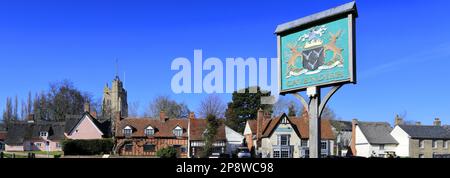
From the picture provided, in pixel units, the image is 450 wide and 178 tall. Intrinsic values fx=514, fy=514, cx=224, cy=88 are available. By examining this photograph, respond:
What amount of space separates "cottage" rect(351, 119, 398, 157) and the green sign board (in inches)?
2164

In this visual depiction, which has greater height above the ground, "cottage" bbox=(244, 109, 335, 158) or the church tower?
the church tower

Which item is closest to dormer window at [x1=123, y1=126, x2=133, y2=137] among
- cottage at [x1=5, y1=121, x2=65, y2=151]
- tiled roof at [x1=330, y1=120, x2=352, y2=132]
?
cottage at [x1=5, y1=121, x2=65, y2=151]

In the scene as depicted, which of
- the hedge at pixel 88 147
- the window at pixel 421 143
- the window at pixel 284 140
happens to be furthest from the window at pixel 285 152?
the hedge at pixel 88 147

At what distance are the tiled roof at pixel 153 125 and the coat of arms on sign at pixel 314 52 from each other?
50029mm

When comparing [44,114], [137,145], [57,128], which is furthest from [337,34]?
[44,114]

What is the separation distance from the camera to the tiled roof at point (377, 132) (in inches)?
2948

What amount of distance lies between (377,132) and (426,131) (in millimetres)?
6788

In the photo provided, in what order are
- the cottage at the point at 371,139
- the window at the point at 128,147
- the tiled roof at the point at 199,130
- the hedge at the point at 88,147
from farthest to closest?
1. the cottage at the point at 371,139
2. the tiled roof at the point at 199,130
3. the window at the point at 128,147
4. the hedge at the point at 88,147

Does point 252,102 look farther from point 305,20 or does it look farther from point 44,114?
point 305,20

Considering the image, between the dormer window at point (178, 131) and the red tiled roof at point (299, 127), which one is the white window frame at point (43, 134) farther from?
the red tiled roof at point (299, 127)

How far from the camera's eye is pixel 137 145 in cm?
6869

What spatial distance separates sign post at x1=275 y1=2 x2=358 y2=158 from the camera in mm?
19797

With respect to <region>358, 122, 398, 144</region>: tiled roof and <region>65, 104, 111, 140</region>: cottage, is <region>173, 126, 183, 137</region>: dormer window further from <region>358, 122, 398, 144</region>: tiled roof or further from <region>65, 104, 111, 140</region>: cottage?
<region>358, 122, 398, 144</region>: tiled roof
